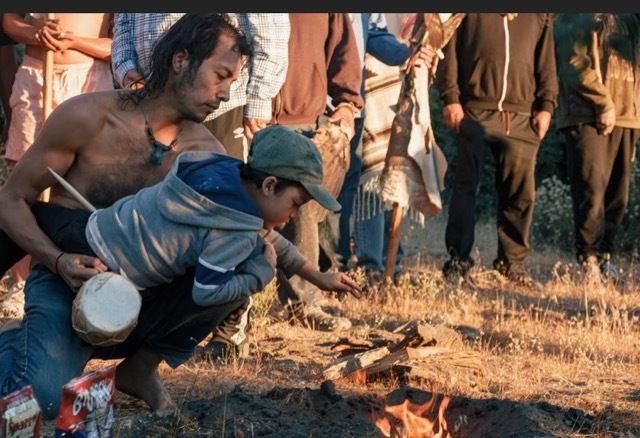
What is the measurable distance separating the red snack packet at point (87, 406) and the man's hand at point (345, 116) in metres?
4.20

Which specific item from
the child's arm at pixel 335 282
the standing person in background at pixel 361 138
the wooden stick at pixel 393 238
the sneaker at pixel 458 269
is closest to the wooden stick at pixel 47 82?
the standing person in background at pixel 361 138

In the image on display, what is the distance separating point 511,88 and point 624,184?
4.97 ft

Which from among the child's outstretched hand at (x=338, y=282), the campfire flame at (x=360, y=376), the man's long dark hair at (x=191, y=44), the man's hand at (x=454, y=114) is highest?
the man's long dark hair at (x=191, y=44)

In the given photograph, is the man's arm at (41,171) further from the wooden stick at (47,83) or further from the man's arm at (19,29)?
the man's arm at (19,29)

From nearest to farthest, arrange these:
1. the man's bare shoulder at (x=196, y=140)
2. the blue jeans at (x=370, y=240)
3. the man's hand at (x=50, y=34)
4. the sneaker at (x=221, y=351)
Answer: the man's bare shoulder at (x=196, y=140)
the sneaker at (x=221, y=351)
the man's hand at (x=50, y=34)
the blue jeans at (x=370, y=240)

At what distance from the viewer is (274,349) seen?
747cm

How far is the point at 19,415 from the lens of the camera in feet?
12.9

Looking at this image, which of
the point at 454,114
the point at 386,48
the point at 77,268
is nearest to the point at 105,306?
the point at 77,268

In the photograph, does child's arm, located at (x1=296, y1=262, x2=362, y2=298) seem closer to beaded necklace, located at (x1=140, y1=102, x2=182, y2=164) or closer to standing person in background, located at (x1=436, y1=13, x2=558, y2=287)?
beaded necklace, located at (x1=140, y1=102, x2=182, y2=164)

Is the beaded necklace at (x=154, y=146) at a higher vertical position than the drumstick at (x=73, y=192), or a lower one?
higher

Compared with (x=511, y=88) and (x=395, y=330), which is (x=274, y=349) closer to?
(x=395, y=330)

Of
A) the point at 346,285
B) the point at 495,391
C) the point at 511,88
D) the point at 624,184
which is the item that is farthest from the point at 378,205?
the point at 346,285

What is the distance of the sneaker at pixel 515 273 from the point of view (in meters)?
10.6

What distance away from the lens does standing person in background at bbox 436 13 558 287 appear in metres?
10.3
